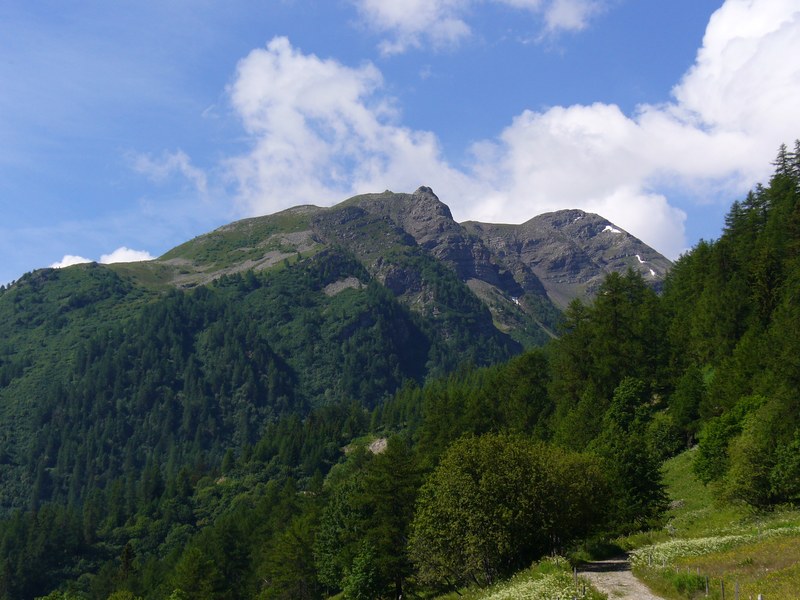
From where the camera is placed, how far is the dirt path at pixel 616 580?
3003cm

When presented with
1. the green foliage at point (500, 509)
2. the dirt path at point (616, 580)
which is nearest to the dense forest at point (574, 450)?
the green foliage at point (500, 509)

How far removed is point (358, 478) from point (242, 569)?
3686 centimetres

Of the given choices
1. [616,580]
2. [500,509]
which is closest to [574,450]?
[500,509]

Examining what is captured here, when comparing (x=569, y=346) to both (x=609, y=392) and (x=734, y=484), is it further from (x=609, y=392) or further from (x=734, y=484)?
(x=734, y=484)

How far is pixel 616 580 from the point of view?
34.2 m

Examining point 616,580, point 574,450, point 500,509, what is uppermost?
point 574,450

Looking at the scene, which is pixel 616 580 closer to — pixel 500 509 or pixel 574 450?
pixel 500 509

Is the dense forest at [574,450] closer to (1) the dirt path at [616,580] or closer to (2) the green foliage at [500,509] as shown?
(2) the green foliage at [500,509]

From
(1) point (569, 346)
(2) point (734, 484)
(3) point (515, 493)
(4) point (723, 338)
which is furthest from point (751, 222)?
(3) point (515, 493)

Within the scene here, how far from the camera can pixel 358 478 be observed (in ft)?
295

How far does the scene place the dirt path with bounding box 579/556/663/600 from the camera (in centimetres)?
3003

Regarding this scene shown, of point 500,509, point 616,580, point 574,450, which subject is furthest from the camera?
point 574,450

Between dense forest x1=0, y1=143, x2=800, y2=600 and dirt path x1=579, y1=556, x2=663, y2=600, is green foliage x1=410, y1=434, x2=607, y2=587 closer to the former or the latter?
dense forest x1=0, y1=143, x2=800, y2=600

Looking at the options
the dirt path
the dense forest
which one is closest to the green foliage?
the dense forest
